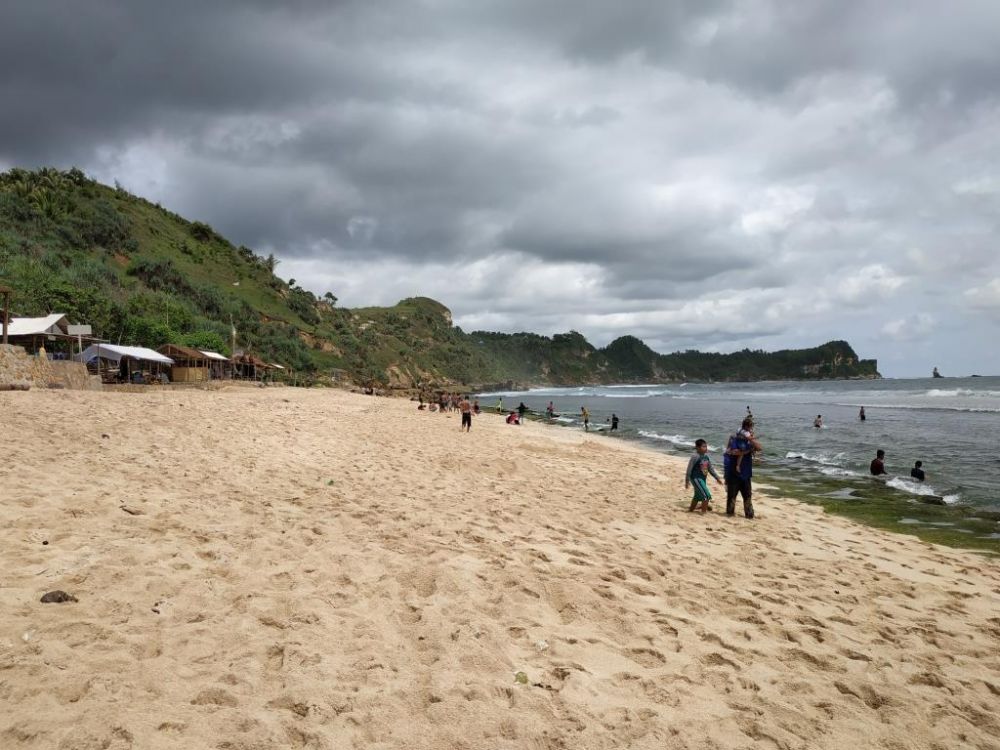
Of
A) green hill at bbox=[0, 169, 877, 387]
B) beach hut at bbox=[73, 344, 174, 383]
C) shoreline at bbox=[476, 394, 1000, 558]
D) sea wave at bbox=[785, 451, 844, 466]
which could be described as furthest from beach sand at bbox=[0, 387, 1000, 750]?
green hill at bbox=[0, 169, 877, 387]

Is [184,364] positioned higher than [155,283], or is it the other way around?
[155,283]

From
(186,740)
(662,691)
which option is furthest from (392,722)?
(662,691)

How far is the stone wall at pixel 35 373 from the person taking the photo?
758 inches

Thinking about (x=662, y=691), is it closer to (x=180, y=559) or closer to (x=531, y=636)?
(x=531, y=636)

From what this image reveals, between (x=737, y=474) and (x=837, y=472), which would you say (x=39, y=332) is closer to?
(x=737, y=474)

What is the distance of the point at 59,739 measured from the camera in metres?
2.62

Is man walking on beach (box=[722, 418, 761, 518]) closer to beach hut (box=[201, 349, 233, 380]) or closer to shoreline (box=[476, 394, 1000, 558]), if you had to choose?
shoreline (box=[476, 394, 1000, 558])

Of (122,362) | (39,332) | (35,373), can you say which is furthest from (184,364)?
(35,373)

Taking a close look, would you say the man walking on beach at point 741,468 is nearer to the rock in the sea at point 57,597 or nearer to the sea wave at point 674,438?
the rock in the sea at point 57,597

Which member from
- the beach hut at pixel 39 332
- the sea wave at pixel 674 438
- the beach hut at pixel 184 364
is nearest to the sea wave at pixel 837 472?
the sea wave at pixel 674 438

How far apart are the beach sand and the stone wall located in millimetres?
14176

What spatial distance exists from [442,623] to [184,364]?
43.9 meters

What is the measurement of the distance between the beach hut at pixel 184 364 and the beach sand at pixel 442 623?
33.3 metres

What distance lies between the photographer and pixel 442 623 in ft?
14.4
